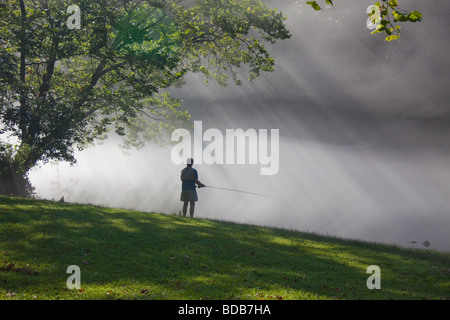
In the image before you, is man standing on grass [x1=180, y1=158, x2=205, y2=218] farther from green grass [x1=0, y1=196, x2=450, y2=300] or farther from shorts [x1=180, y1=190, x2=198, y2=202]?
green grass [x1=0, y1=196, x2=450, y2=300]

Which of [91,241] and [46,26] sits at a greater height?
[46,26]

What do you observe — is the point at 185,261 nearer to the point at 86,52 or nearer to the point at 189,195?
the point at 189,195

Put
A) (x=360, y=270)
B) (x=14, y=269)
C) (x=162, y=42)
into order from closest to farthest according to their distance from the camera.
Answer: (x=14, y=269) → (x=360, y=270) → (x=162, y=42)

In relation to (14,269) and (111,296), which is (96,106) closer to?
(14,269)

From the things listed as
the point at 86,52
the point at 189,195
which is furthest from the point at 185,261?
the point at 86,52

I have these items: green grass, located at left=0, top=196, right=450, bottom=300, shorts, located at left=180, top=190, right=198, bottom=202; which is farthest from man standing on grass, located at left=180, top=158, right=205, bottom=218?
green grass, located at left=0, top=196, right=450, bottom=300

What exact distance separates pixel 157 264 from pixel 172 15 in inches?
833

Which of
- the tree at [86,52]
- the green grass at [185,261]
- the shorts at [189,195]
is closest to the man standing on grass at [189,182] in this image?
the shorts at [189,195]

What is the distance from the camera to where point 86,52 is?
2100cm

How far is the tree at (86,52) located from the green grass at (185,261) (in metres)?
7.20

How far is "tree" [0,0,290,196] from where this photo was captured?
67.1ft

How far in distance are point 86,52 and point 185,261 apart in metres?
16.8
